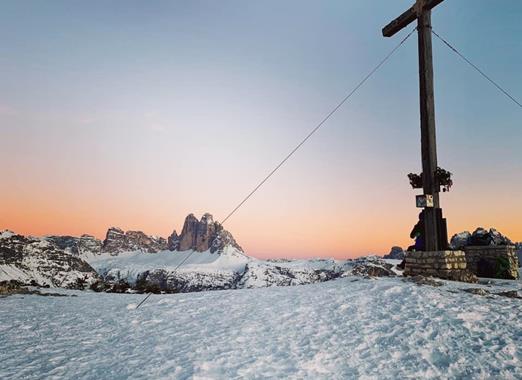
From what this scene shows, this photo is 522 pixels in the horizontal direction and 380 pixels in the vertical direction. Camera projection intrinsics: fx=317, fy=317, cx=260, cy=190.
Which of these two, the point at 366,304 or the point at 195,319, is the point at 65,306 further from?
the point at 366,304

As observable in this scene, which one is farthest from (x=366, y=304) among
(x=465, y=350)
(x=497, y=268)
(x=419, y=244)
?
(x=497, y=268)

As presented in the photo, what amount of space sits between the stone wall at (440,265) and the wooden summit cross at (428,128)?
0.39m

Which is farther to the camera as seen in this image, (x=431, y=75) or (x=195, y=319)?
(x=431, y=75)

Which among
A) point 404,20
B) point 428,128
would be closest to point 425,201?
point 428,128

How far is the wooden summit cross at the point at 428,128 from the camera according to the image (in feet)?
32.8

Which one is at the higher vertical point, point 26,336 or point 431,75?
point 431,75

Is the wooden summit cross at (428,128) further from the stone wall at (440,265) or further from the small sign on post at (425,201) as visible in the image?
the stone wall at (440,265)

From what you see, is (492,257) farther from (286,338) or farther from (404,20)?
(286,338)

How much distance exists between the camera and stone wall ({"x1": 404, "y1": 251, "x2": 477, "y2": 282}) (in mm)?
9234

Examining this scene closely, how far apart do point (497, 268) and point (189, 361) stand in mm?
13508

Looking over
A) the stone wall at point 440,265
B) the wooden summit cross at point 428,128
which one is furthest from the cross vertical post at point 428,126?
the stone wall at point 440,265

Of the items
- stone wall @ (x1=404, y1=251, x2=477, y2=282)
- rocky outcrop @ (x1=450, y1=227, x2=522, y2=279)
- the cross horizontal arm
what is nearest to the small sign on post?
stone wall @ (x1=404, y1=251, x2=477, y2=282)

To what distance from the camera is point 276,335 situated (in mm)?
5176

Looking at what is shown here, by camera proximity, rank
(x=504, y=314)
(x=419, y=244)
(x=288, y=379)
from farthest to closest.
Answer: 1. (x=419, y=244)
2. (x=504, y=314)
3. (x=288, y=379)
